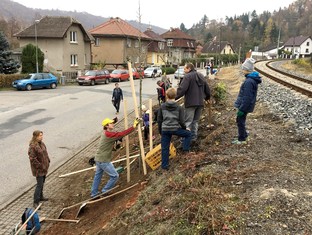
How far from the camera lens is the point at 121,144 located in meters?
10.8

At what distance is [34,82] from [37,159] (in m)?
21.9

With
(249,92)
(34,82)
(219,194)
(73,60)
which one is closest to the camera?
(219,194)

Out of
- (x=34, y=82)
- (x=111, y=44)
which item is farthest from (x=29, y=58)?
(x=111, y=44)

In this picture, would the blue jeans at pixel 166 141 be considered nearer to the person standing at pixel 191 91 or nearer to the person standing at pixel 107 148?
the person standing at pixel 191 91

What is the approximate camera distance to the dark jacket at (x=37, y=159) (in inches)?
275

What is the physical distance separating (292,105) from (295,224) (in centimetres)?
751

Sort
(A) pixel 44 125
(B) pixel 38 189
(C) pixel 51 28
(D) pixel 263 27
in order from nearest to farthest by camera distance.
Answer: (B) pixel 38 189 < (A) pixel 44 125 < (C) pixel 51 28 < (D) pixel 263 27

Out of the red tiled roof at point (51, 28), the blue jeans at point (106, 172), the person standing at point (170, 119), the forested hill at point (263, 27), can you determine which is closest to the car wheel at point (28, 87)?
the red tiled roof at point (51, 28)

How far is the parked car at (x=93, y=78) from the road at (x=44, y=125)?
24.7 feet

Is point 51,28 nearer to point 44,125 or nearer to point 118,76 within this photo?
point 118,76

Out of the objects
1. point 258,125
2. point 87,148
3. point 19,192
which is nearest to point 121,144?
point 87,148

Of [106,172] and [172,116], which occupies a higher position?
[172,116]

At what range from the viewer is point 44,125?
14508 mm

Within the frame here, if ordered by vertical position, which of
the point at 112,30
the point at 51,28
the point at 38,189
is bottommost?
the point at 38,189
